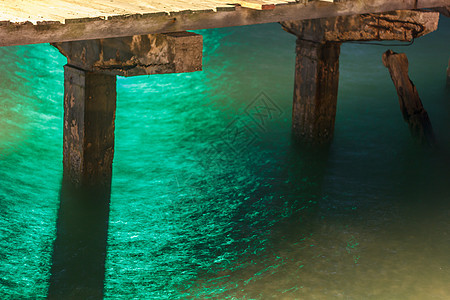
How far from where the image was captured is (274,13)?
5555 mm

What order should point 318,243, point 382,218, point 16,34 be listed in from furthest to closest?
point 382,218, point 318,243, point 16,34

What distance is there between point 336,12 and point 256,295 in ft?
8.63

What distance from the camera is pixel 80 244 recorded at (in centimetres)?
598

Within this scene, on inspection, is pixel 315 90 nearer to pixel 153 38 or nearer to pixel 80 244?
pixel 153 38

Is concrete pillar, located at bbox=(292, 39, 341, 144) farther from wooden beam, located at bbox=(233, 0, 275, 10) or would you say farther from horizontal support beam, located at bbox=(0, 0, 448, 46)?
wooden beam, located at bbox=(233, 0, 275, 10)

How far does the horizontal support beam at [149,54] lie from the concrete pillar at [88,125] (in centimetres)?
37

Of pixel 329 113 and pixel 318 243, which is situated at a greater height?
pixel 329 113

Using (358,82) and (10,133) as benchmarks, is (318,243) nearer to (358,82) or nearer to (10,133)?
(10,133)

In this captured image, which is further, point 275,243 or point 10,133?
point 10,133

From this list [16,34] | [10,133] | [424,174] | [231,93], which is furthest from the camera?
[231,93]

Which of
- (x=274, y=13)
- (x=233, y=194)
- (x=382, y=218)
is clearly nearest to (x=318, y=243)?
(x=382, y=218)

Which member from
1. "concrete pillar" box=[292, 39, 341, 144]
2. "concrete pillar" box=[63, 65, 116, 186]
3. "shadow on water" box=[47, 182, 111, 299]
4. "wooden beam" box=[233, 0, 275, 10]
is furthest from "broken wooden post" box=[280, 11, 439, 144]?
"shadow on water" box=[47, 182, 111, 299]

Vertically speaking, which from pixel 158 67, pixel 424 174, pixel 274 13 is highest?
pixel 274 13

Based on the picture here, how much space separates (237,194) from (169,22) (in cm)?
263
